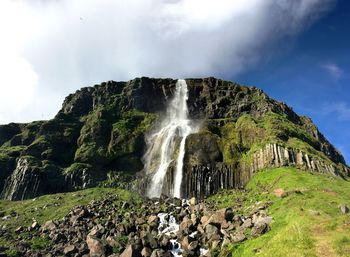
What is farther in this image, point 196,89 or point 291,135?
point 196,89

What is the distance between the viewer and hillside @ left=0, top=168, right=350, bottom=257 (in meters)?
45.6

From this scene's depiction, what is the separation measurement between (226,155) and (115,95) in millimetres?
56725

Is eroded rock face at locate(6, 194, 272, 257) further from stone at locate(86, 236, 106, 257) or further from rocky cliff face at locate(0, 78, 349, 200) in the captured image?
rocky cliff face at locate(0, 78, 349, 200)

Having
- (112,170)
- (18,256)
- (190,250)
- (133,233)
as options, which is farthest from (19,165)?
(190,250)

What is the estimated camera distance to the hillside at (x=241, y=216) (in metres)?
45.6

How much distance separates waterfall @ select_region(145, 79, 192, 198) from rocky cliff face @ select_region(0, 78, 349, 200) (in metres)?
2.20

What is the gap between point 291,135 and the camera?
120 meters

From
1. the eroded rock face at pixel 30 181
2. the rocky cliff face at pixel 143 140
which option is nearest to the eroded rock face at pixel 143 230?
the rocky cliff face at pixel 143 140

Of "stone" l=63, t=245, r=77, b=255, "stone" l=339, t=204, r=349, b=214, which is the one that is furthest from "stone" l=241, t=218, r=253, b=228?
"stone" l=63, t=245, r=77, b=255

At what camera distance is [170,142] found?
125250mm

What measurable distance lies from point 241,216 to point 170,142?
196 ft

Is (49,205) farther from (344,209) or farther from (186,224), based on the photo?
(344,209)

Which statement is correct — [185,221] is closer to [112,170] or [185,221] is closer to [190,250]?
[190,250]

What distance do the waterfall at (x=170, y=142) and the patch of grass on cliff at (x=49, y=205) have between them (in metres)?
9.98
